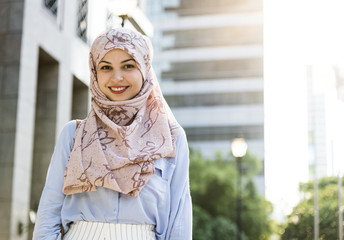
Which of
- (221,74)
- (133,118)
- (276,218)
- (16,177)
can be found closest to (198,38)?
(221,74)

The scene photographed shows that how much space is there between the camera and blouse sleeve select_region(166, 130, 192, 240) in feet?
7.78

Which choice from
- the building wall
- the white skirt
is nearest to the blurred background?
the building wall

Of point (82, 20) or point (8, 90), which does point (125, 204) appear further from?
point (82, 20)

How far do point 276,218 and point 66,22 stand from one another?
29.6 metres

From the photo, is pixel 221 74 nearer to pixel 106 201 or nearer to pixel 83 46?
pixel 83 46

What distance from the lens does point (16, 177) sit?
1229cm

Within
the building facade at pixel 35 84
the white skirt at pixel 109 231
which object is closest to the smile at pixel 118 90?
the white skirt at pixel 109 231

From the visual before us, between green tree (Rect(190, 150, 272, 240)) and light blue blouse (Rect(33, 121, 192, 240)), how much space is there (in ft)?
110

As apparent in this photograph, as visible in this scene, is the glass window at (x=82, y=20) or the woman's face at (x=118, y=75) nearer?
the woman's face at (x=118, y=75)

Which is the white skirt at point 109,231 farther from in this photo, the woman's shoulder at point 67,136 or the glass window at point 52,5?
the glass window at point 52,5

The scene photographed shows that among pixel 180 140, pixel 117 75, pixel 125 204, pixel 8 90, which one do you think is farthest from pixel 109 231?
pixel 8 90

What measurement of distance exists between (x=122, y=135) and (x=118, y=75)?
257 millimetres

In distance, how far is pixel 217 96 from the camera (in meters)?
53.8

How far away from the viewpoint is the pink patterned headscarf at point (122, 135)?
228 centimetres
